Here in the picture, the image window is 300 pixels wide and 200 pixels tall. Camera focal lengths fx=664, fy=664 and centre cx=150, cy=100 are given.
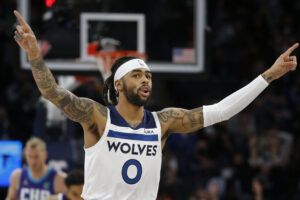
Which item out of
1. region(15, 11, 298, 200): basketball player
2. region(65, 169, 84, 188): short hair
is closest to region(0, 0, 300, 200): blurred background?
region(65, 169, 84, 188): short hair

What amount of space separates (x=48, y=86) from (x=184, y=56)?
4.96 m

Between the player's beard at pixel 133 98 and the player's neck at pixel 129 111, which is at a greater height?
the player's beard at pixel 133 98

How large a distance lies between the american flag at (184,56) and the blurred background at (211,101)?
0.27 feet

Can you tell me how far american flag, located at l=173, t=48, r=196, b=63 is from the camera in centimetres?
926

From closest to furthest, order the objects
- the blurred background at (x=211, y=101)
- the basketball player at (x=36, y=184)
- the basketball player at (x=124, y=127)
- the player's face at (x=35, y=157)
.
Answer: the basketball player at (x=124, y=127) → the player's face at (x=35, y=157) → the basketball player at (x=36, y=184) → the blurred background at (x=211, y=101)

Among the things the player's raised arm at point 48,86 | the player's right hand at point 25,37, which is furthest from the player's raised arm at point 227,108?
the player's right hand at point 25,37

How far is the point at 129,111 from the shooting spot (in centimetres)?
486

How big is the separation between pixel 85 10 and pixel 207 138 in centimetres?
458

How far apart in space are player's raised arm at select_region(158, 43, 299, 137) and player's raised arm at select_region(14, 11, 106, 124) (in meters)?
0.56

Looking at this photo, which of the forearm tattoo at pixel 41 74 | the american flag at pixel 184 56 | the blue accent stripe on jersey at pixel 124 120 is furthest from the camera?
the american flag at pixel 184 56

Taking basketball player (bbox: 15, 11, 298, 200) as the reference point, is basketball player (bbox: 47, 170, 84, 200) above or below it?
below

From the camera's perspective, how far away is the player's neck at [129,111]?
15.9ft

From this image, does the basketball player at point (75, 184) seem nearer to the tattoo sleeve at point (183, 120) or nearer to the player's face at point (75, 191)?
the player's face at point (75, 191)

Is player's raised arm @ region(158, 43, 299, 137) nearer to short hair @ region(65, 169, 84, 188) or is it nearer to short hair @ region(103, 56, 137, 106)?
short hair @ region(103, 56, 137, 106)
